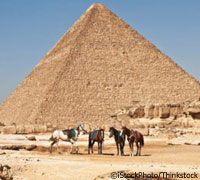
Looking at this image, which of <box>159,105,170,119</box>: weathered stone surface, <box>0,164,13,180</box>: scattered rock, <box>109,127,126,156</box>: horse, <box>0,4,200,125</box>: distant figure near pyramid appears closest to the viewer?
<box>0,164,13,180</box>: scattered rock

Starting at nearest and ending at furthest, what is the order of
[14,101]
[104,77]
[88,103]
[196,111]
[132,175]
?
[132,175]
[196,111]
[88,103]
[104,77]
[14,101]

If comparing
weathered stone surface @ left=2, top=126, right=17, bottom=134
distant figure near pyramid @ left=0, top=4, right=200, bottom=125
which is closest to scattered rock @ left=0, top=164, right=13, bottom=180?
weathered stone surface @ left=2, top=126, right=17, bottom=134

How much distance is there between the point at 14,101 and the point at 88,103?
46.7ft

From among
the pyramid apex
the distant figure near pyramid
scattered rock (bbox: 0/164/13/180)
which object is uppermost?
the pyramid apex

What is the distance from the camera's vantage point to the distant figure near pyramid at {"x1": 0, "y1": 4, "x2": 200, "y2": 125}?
189 ft

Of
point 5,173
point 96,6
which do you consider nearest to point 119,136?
point 5,173

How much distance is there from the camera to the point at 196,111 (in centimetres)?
1850

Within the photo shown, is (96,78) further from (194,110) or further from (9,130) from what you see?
(194,110)

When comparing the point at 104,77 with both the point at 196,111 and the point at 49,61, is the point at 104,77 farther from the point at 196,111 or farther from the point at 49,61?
the point at 196,111

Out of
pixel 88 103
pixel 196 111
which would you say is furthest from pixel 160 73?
pixel 196 111

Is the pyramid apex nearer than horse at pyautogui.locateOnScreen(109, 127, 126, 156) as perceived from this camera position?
No

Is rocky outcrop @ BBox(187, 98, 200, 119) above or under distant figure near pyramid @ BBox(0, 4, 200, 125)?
under

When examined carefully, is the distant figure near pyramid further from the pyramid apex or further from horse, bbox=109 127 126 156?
horse, bbox=109 127 126 156

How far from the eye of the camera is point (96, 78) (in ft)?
206
